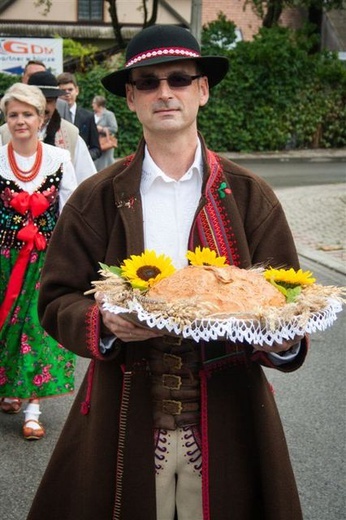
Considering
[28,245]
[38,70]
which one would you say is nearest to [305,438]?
[28,245]

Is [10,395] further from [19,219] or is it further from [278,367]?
[278,367]

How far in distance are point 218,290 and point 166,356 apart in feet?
1.27

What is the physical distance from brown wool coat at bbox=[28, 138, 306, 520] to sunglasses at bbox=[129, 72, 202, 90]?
258 millimetres

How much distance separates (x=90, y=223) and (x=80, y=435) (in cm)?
66

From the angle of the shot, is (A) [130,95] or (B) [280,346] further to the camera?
(A) [130,95]

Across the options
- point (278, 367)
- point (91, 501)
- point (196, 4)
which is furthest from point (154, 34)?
point (196, 4)

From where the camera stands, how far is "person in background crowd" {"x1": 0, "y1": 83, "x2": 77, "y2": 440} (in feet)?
17.4

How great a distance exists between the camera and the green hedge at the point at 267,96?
85.8 feet

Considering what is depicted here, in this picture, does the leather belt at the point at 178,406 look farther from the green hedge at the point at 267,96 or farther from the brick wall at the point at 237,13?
the brick wall at the point at 237,13

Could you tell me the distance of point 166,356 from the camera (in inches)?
107

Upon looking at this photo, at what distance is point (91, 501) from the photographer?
2717 millimetres

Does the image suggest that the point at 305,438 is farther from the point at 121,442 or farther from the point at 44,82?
the point at 44,82

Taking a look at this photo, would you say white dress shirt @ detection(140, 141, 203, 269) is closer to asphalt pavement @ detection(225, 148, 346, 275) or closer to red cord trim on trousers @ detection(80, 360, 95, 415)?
red cord trim on trousers @ detection(80, 360, 95, 415)

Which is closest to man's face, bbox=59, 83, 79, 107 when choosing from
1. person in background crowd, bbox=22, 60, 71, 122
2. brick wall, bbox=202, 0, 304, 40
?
person in background crowd, bbox=22, 60, 71, 122
